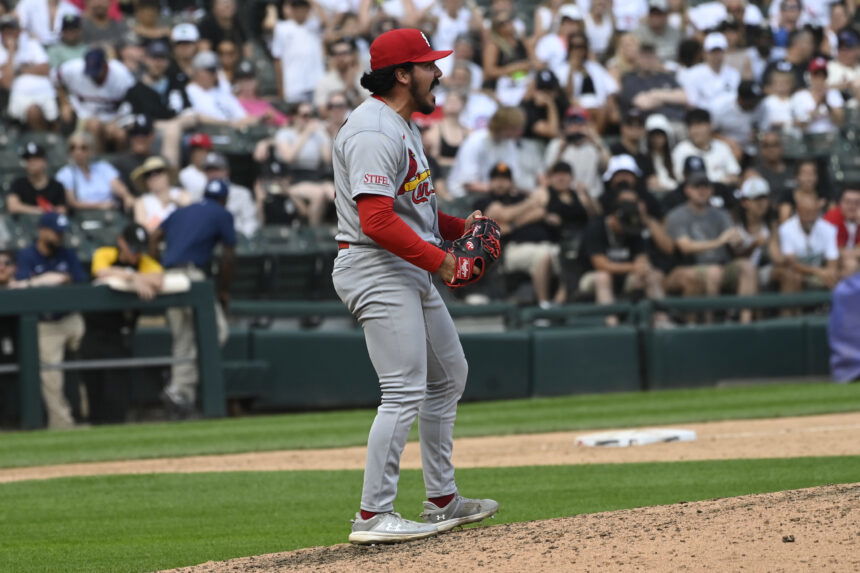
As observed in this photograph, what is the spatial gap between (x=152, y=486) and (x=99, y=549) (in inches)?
89.9

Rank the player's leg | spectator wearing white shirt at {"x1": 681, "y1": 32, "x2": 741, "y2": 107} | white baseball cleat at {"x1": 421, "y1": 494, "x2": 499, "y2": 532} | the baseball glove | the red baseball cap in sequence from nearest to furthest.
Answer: the baseball glove → the red baseball cap → the player's leg → white baseball cleat at {"x1": 421, "y1": 494, "x2": 499, "y2": 532} → spectator wearing white shirt at {"x1": 681, "y1": 32, "x2": 741, "y2": 107}

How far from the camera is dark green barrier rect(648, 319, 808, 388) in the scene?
46.1 ft

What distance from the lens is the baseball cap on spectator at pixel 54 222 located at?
40.2 feet

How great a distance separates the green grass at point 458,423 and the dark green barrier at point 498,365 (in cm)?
24

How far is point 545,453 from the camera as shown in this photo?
382 inches

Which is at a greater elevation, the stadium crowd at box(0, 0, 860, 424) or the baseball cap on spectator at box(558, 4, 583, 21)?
the baseball cap on spectator at box(558, 4, 583, 21)

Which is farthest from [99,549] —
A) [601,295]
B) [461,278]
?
[601,295]

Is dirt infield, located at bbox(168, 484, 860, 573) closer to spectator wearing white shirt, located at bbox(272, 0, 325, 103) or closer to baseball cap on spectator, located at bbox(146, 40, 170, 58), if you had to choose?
baseball cap on spectator, located at bbox(146, 40, 170, 58)

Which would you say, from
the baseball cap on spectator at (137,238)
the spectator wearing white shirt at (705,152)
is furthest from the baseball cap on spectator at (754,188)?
the baseball cap on spectator at (137,238)

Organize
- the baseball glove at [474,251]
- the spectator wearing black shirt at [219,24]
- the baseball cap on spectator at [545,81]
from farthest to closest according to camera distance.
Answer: the spectator wearing black shirt at [219,24]
the baseball cap on spectator at [545,81]
the baseball glove at [474,251]

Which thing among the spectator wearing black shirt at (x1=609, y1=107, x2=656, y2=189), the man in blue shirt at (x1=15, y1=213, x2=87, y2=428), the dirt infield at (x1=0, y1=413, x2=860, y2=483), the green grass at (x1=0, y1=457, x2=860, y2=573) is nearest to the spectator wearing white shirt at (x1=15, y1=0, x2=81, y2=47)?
the man in blue shirt at (x1=15, y1=213, x2=87, y2=428)

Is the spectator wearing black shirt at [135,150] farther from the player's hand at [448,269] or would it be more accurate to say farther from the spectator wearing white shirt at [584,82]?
the player's hand at [448,269]

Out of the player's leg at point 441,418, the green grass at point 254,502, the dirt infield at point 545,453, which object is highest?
the player's leg at point 441,418

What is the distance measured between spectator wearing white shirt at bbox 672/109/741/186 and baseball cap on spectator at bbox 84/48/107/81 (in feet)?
20.1
